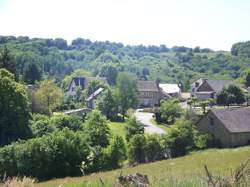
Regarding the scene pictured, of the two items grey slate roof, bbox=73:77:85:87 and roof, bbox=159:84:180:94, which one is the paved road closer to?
grey slate roof, bbox=73:77:85:87

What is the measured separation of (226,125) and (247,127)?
2.91 metres

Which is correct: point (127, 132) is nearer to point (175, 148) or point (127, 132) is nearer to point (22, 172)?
point (175, 148)

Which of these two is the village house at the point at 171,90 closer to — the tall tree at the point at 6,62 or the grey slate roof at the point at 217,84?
the grey slate roof at the point at 217,84

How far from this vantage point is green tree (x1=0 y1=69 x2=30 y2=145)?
44.1 metres

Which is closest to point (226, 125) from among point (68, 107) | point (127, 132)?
point (127, 132)

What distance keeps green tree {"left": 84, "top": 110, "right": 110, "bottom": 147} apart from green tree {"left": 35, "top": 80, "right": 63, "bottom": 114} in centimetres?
1760

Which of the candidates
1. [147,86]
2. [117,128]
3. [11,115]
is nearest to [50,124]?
[11,115]

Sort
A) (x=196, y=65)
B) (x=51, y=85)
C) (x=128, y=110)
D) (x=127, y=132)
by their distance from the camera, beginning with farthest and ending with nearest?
(x=196, y=65)
(x=128, y=110)
(x=51, y=85)
(x=127, y=132)

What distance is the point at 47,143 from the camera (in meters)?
36.0

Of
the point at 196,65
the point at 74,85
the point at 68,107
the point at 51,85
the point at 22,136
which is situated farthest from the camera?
the point at 196,65

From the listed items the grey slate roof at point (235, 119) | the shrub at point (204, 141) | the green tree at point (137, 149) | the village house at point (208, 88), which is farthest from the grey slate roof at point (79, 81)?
the green tree at point (137, 149)

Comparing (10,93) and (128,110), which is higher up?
(10,93)

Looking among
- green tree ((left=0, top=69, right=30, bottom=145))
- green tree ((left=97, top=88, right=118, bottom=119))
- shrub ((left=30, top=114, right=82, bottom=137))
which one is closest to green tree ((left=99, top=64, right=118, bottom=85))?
green tree ((left=97, top=88, right=118, bottom=119))

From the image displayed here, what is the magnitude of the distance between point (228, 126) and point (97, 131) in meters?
16.2
